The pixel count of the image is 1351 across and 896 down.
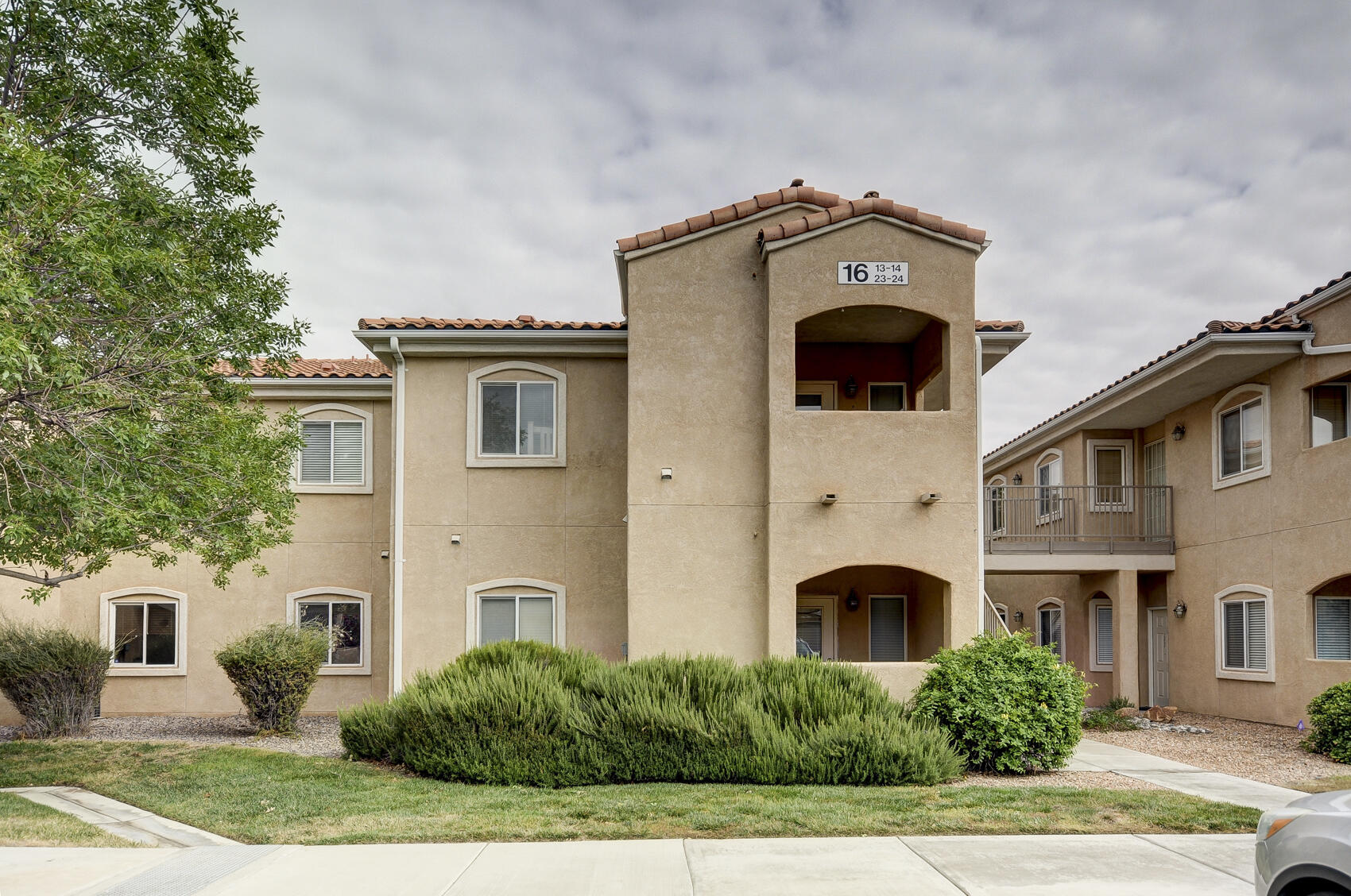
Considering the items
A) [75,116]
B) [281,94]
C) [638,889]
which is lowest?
[638,889]

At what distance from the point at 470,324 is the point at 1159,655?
1546cm

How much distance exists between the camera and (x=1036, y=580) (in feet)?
81.9

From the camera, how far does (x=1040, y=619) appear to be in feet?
81.7

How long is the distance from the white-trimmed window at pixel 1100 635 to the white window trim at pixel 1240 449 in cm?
440

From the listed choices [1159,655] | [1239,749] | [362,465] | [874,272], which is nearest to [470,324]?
[362,465]

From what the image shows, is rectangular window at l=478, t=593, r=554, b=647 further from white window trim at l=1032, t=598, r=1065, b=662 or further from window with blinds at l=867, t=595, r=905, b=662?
white window trim at l=1032, t=598, r=1065, b=662

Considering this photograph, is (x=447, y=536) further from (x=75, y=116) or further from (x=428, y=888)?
(x=428, y=888)

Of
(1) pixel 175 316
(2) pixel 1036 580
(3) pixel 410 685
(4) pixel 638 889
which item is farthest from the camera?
(2) pixel 1036 580

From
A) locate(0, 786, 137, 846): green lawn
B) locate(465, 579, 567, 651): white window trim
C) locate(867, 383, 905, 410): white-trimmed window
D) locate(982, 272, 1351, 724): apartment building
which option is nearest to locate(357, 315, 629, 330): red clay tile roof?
locate(465, 579, 567, 651): white window trim

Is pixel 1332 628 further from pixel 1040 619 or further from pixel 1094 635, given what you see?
pixel 1040 619

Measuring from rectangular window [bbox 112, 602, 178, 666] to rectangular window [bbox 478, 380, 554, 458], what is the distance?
6735mm

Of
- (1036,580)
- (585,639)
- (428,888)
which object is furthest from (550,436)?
(1036,580)

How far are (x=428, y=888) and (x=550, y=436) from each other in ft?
33.4

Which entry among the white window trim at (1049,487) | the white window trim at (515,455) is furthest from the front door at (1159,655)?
the white window trim at (515,455)
